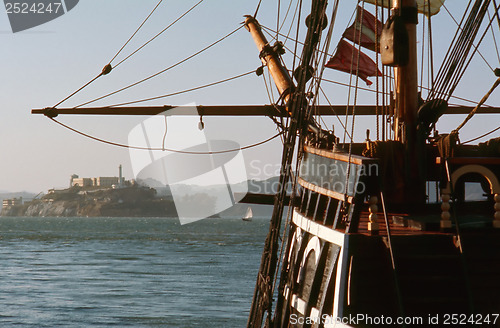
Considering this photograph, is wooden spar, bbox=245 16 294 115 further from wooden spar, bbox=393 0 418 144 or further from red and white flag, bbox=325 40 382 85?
wooden spar, bbox=393 0 418 144

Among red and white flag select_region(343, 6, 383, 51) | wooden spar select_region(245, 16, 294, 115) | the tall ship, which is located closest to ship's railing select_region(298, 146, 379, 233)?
the tall ship

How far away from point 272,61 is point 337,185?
11612mm

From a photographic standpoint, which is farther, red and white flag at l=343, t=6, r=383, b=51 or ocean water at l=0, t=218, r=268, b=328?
ocean water at l=0, t=218, r=268, b=328

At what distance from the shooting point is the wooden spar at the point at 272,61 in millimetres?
20022

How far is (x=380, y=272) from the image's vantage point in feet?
30.3

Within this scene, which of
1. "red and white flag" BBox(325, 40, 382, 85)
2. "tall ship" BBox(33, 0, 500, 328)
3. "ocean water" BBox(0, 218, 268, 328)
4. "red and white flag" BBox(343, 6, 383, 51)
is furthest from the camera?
"ocean water" BBox(0, 218, 268, 328)

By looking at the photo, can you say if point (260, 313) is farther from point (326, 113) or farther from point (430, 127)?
point (326, 113)

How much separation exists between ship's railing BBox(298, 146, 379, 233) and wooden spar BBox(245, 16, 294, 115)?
696 cm

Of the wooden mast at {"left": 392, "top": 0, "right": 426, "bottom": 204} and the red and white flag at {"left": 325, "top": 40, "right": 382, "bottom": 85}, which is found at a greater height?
the red and white flag at {"left": 325, "top": 40, "right": 382, "bottom": 85}

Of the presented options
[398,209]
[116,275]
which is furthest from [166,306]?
[398,209]

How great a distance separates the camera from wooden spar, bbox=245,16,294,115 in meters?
20.0

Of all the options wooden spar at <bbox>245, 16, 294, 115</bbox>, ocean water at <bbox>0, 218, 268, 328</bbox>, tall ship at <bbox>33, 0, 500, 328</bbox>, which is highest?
wooden spar at <bbox>245, 16, 294, 115</bbox>

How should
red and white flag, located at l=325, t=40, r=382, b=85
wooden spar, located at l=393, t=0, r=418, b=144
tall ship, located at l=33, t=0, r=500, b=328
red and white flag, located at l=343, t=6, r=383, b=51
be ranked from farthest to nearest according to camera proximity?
red and white flag, located at l=325, t=40, r=382, b=85, red and white flag, located at l=343, t=6, r=383, b=51, wooden spar, located at l=393, t=0, r=418, b=144, tall ship, located at l=33, t=0, r=500, b=328

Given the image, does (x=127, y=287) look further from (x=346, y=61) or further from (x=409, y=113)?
(x=409, y=113)
